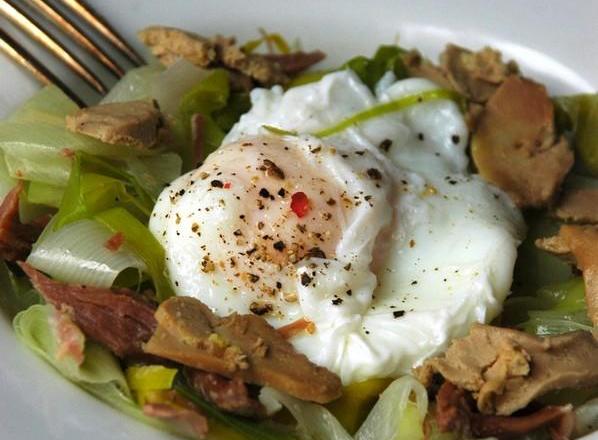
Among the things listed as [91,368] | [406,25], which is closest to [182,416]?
[91,368]

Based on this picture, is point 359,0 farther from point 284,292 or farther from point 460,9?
point 284,292

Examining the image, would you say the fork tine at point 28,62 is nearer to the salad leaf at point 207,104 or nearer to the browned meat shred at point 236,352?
the salad leaf at point 207,104

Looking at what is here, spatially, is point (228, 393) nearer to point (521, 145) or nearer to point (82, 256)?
point (82, 256)

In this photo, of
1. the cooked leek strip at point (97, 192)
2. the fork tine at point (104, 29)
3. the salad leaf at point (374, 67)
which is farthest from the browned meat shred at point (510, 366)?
the fork tine at point (104, 29)

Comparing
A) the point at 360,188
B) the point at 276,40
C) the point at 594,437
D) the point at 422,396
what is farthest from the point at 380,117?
the point at 594,437

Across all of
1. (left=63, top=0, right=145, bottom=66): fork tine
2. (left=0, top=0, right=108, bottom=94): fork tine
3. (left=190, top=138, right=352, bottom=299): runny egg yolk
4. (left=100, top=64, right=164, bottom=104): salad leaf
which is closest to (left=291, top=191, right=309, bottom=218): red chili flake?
(left=190, top=138, right=352, bottom=299): runny egg yolk

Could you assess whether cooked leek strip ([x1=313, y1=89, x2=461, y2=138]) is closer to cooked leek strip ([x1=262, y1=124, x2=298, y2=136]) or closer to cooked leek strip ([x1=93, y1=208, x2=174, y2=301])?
cooked leek strip ([x1=262, y1=124, x2=298, y2=136])

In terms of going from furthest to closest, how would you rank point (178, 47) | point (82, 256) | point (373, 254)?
point (178, 47), point (373, 254), point (82, 256)
